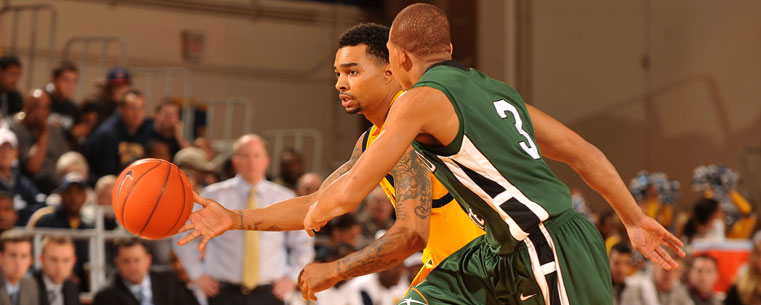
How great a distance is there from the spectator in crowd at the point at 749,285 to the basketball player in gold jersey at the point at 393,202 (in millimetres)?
6149

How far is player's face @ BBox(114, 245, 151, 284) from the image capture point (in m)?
6.69

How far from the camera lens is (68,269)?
6672 mm

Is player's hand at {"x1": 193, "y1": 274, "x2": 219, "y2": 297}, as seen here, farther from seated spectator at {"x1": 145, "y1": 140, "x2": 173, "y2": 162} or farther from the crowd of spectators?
seated spectator at {"x1": 145, "y1": 140, "x2": 173, "y2": 162}

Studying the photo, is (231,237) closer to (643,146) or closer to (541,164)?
(541,164)

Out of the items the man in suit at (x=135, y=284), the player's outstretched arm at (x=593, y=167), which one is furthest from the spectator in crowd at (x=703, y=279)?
the player's outstretched arm at (x=593, y=167)

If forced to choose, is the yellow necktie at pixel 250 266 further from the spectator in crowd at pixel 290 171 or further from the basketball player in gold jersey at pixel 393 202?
the spectator in crowd at pixel 290 171

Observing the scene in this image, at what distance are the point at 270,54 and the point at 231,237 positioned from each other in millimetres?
10150

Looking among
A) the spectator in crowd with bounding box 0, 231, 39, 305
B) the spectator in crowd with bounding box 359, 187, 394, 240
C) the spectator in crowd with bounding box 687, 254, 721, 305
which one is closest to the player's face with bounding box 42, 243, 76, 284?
the spectator in crowd with bounding box 0, 231, 39, 305

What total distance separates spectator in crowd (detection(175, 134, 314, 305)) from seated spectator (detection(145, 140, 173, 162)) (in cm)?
189

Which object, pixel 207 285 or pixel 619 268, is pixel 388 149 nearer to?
pixel 207 285

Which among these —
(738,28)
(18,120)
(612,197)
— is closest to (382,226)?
(18,120)

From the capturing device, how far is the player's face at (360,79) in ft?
→ 11.8

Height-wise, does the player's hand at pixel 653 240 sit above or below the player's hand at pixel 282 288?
above


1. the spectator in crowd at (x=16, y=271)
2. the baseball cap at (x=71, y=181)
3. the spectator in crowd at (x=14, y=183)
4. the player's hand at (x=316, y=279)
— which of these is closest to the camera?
the player's hand at (x=316, y=279)
